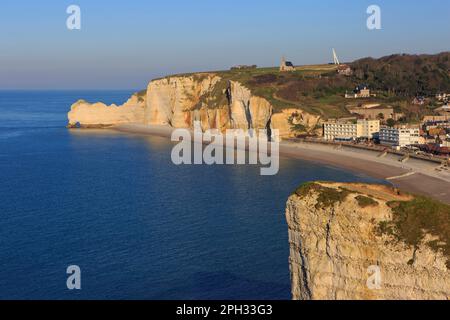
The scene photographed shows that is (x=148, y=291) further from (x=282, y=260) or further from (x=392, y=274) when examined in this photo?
(x=392, y=274)

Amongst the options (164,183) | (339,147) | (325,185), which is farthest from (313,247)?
(339,147)

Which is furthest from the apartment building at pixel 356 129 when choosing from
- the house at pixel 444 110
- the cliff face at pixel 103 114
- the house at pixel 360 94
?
the cliff face at pixel 103 114

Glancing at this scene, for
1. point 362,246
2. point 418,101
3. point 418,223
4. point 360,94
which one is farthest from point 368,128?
point 418,223

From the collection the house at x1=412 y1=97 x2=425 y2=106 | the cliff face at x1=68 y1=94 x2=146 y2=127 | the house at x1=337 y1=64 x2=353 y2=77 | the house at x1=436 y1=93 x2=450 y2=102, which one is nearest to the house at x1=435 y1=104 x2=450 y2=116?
the house at x1=412 y1=97 x2=425 y2=106

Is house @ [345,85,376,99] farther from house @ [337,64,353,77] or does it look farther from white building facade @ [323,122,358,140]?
white building facade @ [323,122,358,140]

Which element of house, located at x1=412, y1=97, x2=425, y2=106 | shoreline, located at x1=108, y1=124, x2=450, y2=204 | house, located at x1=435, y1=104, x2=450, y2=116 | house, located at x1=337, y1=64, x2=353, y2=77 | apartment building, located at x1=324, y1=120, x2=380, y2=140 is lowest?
shoreline, located at x1=108, y1=124, x2=450, y2=204

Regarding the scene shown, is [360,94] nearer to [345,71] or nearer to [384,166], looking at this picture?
[345,71]

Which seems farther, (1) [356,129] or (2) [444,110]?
(2) [444,110]

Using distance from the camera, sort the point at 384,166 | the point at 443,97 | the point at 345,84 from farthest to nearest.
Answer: the point at 345,84 < the point at 443,97 < the point at 384,166
